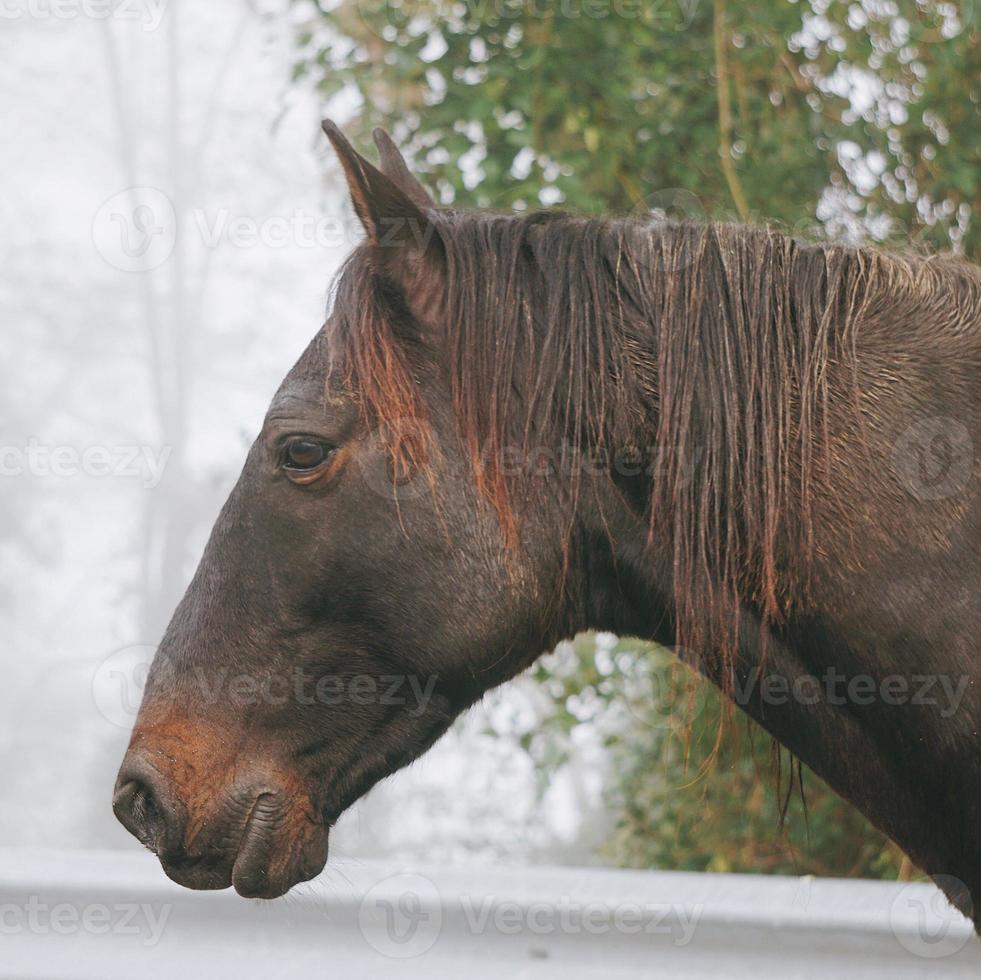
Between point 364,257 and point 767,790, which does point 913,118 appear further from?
point 364,257

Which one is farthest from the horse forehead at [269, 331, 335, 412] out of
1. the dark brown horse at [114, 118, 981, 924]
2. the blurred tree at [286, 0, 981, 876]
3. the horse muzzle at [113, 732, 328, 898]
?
the blurred tree at [286, 0, 981, 876]

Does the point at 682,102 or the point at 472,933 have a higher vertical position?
the point at 682,102

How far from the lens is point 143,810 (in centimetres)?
189

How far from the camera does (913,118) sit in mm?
4367

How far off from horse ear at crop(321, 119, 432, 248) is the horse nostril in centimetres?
95

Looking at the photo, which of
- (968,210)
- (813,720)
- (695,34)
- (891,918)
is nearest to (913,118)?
(968,210)

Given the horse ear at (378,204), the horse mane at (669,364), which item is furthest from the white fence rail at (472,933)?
the horse ear at (378,204)

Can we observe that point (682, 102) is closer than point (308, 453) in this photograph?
No

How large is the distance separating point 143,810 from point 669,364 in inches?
43.0

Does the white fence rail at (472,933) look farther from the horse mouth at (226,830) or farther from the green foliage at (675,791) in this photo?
the green foliage at (675,791)

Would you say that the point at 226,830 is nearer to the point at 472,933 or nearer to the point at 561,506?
the point at 561,506

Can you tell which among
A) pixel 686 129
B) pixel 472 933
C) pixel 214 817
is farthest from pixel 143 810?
pixel 686 129

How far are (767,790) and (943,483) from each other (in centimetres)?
283

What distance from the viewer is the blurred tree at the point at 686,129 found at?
411 centimetres
